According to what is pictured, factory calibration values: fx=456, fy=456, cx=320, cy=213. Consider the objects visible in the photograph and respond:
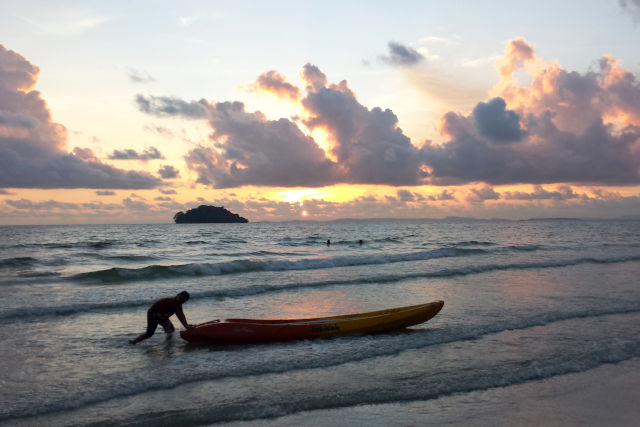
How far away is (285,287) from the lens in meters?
22.0

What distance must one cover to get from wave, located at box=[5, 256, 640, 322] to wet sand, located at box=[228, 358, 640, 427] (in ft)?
39.4

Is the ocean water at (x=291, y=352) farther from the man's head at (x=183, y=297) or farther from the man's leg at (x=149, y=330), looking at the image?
the man's head at (x=183, y=297)

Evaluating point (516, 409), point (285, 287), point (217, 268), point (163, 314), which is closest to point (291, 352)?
point (163, 314)

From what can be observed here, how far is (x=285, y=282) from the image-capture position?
23.9m

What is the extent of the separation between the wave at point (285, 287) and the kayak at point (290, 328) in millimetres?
6759

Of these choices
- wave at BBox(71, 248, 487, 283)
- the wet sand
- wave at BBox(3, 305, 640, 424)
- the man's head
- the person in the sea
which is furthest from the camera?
wave at BBox(71, 248, 487, 283)

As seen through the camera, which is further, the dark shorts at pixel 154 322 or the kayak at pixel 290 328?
the dark shorts at pixel 154 322

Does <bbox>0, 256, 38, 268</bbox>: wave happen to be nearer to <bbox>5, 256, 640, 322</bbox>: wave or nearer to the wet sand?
<bbox>5, 256, 640, 322</bbox>: wave

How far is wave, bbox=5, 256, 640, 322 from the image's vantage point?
15742 mm

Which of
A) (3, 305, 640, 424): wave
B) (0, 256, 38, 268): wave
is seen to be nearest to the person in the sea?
(3, 305, 640, 424): wave

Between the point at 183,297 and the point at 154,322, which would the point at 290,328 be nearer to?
the point at 183,297

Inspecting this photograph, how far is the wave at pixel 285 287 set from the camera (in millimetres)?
15742

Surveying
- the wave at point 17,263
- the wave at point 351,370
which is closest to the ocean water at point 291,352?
the wave at point 351,370

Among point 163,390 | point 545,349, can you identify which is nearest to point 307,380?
point 163,390
